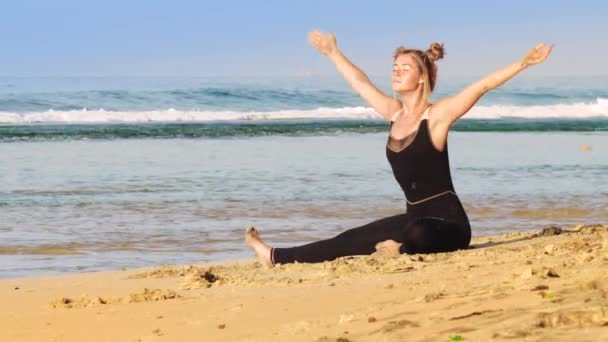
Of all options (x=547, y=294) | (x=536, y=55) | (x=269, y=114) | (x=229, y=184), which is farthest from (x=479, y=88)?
(x=269, y=114)

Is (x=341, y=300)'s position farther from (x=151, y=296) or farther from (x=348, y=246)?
(x=348, y=246)

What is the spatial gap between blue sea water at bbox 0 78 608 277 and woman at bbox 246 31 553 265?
1.45 meters

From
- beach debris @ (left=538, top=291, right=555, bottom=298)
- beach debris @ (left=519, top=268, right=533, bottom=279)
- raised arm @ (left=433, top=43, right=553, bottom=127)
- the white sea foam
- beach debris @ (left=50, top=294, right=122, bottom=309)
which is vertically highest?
raised arm @ (left=433, top=43, right=553, bottom=127)

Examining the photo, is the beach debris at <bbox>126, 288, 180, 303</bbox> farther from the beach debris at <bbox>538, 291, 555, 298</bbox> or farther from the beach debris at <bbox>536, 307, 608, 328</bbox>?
the beach debris at <bbox>536, 307, 608, 328</bbox>

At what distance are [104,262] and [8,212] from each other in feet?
10.8

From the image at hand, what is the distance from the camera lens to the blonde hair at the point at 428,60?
7168 mm

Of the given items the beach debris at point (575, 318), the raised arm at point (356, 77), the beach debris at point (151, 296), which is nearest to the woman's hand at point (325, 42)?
the raised arm at point (356, 77)

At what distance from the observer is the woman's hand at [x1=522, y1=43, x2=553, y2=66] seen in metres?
6.49

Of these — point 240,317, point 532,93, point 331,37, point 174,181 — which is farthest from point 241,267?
point 532,93

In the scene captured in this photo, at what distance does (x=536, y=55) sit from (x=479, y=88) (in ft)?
1.50

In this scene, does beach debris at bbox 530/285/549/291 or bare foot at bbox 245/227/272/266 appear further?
bare foot at bbox 245/227/272/266

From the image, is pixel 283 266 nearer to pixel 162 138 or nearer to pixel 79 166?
pixel 79 166

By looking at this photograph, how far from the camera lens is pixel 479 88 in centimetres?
684

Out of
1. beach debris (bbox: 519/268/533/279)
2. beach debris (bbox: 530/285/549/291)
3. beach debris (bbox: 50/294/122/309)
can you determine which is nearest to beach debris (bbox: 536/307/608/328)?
beach debris (bbox: 530/285/549/291)
